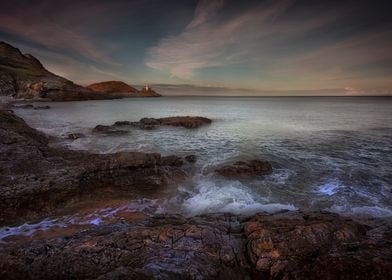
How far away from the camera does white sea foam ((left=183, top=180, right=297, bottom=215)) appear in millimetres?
9281

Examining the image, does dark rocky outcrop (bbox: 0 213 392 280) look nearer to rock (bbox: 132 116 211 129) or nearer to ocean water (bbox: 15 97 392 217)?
ocean water (bbox: 15 97 392 217)

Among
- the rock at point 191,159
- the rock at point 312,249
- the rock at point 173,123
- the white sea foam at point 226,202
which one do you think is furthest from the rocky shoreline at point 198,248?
the rock at point 173,123

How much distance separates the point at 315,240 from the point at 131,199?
23.1ft

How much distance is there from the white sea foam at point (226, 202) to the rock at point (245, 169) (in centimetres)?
142

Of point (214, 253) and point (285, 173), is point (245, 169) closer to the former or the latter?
point (285, 173)

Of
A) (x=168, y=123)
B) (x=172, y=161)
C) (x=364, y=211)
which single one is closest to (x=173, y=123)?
(x=168, y=123)

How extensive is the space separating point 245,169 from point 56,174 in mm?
9795

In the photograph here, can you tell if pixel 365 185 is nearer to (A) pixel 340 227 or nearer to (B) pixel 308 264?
(A) pixel 340 227

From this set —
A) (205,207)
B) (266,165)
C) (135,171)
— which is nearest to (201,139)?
(266,165)

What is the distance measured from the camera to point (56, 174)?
9945mm

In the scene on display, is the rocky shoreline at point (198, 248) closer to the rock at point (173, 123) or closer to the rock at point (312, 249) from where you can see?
the rock at point (312, 249)

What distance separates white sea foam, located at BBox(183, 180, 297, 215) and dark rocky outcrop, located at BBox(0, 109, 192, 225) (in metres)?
2.12

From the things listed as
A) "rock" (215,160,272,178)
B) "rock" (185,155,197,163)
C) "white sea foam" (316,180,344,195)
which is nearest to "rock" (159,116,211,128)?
"rock" (185,155,197,163)

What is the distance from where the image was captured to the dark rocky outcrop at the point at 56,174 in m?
8.40
